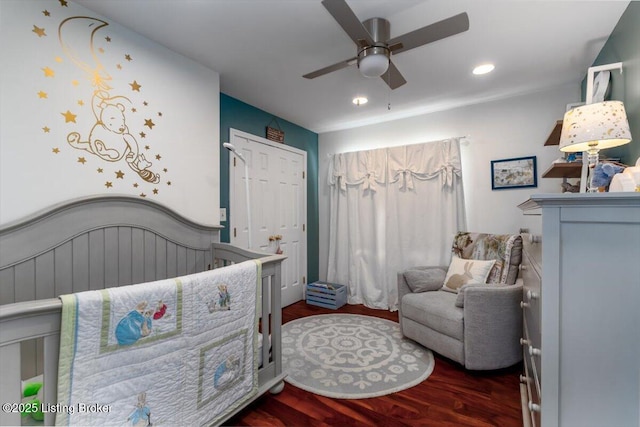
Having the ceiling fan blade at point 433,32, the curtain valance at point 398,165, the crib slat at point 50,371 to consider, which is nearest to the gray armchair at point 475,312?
the curtain valance at point 398,165

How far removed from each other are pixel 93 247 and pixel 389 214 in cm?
286

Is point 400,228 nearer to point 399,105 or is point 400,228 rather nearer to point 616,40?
point 399,105

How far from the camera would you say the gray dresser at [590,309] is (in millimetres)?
878

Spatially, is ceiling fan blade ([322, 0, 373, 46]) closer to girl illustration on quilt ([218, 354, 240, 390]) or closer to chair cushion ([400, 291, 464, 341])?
girl illustration on quilt ([218, 354, 240, 390])

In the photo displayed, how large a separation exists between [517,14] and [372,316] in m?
2.86

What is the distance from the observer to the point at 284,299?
141 inches

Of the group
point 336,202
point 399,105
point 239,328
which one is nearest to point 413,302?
point 239,328

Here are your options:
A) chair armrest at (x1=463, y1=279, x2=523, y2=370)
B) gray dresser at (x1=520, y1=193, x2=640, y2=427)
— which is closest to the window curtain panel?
chair armrest at (x1=463, y1=279, x2=523, y2=370)

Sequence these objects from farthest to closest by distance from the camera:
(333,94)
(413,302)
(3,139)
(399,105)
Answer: (399,105)
(333,94)
(413,302)
(3,139)

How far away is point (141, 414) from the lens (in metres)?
1.18

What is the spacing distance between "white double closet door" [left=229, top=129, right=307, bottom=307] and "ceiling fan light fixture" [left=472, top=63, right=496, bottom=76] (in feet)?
6.97

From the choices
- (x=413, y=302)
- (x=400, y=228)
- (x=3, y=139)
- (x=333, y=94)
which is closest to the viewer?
(x=3, y=139)

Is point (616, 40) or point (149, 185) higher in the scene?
point (616, 40)

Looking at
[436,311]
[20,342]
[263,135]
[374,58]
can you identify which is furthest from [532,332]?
[263,135]
